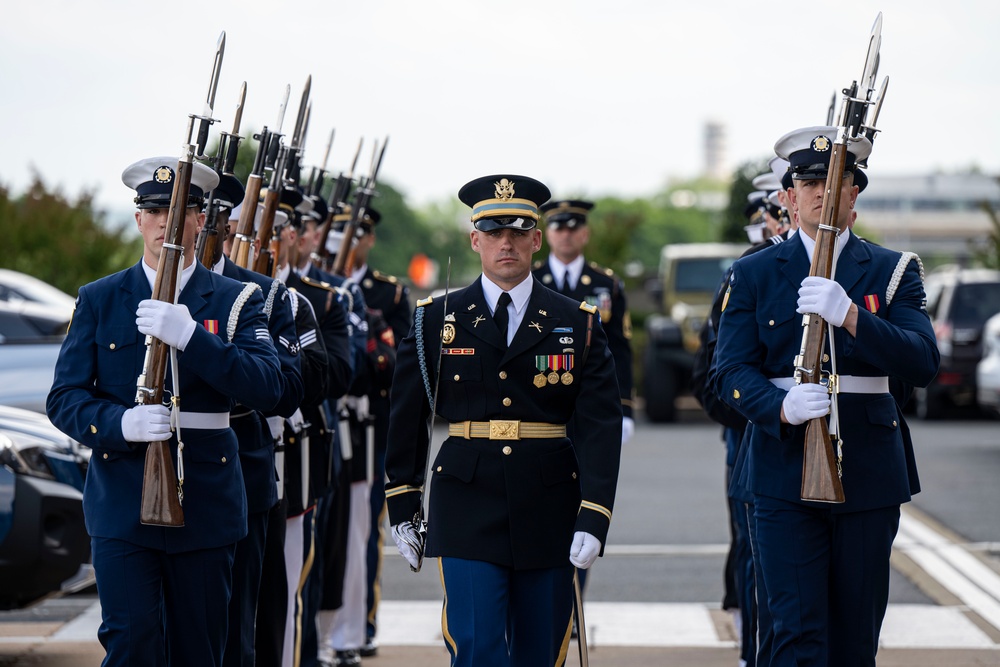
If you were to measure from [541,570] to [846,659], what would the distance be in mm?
1025

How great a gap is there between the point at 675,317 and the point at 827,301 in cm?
1482

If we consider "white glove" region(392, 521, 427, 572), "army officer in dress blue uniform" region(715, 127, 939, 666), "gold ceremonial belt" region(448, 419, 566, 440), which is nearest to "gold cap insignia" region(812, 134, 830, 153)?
"army officer in dress blue uniform" region(715, 127, 939, 666)

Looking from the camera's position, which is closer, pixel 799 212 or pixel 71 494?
pixel 799 212

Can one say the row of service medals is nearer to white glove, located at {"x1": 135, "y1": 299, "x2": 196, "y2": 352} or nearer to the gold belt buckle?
the gold belt buckle

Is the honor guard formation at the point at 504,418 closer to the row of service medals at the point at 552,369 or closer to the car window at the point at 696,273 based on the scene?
the row of service medals at the point at 552,369

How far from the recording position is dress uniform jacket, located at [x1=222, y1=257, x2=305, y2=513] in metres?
5.35

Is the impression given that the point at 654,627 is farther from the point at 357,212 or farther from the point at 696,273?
the point at 696,273

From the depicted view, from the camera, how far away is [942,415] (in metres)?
20.2

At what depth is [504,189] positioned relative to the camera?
522cm

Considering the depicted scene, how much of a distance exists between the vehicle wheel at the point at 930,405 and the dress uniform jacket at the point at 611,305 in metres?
11.7

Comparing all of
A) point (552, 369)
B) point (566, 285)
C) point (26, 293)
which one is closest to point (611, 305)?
point (566, 285)

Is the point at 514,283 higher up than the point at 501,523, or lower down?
higher up

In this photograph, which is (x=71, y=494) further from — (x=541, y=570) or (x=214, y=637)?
(x=541, y=570)

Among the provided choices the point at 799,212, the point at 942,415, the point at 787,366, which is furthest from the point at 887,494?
the point at 942,415
